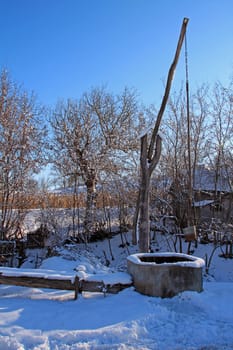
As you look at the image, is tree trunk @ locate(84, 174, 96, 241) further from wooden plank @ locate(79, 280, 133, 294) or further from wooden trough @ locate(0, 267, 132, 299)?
wooden plank @ locate(79, 280, 133, 294)

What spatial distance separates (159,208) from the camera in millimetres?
11641

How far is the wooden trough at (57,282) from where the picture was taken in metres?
4.91

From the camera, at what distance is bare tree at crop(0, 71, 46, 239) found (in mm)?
10086

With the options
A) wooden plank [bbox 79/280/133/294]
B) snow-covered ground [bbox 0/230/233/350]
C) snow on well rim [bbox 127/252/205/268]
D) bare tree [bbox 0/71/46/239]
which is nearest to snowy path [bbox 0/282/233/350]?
snow-covered ground [bbox 0/230/233/350]

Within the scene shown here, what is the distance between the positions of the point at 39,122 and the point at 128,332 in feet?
29.6

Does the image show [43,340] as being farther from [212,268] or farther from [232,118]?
[232,118]

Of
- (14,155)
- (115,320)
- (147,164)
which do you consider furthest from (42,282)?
(14,155)

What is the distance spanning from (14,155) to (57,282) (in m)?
6.29

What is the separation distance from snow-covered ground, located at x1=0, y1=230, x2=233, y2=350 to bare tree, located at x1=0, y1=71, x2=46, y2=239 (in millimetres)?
5331

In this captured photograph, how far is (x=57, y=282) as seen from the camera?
498cm

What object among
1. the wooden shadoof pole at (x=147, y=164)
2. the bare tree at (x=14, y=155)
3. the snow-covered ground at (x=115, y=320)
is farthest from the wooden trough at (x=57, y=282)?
the bare tree at (x=14, y=155)

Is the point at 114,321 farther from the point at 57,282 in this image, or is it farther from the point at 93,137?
the point at 93,137

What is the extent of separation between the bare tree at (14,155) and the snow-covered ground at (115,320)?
5331 mm

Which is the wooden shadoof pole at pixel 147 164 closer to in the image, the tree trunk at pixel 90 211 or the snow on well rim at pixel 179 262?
the snow on well rim at pixel 179 262
